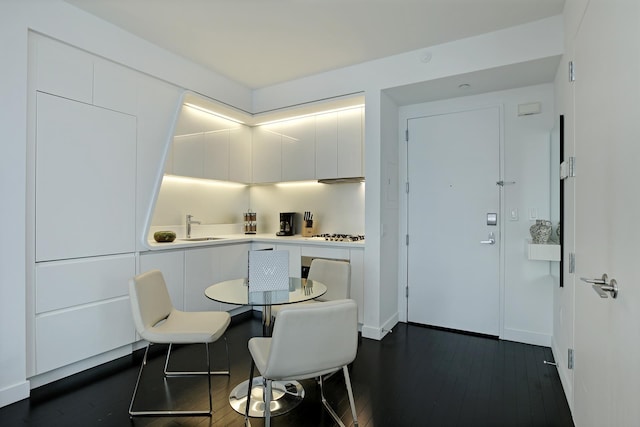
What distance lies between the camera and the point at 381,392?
2.40m

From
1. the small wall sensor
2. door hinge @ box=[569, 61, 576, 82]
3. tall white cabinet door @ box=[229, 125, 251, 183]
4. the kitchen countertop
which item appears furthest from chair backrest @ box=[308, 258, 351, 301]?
the small wall sensor

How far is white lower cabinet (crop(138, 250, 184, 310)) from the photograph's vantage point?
3.11 meters

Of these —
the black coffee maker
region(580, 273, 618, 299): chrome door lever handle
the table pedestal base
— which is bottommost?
the table pedestal base

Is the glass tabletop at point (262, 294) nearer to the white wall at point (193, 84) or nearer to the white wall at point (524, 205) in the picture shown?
the white wall at point (193, 84)

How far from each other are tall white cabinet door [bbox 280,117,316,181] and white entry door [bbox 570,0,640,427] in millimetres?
2718

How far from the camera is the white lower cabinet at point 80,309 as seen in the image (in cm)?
244

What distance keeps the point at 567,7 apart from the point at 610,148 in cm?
165

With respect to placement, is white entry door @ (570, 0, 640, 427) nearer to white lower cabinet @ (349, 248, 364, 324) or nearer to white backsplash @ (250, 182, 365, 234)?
white lower cabinet @ (349, 248, 364, 324)

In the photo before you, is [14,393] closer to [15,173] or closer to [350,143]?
[15,173]

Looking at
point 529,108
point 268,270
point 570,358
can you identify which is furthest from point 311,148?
point 570,358

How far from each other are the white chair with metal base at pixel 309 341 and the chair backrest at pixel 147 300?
98 centimetres

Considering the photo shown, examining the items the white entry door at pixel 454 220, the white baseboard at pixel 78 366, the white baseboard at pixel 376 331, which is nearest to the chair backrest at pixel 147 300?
the white baseboard at pixel 78 366

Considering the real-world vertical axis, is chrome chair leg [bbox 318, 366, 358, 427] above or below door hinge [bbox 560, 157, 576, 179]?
below

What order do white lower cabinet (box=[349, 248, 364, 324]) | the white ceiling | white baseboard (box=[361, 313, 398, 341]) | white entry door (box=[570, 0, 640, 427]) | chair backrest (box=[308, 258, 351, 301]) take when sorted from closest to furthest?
1. white entry door (box=[570, 0, 640, 427])
2. the white ceiling
3. chair backrest (box=[308, 258, 351, 301])
4. white baseboard (box=[361, 313, 398, 341])
5. white lower cabinet (box=[349, 248, 364, 324])
